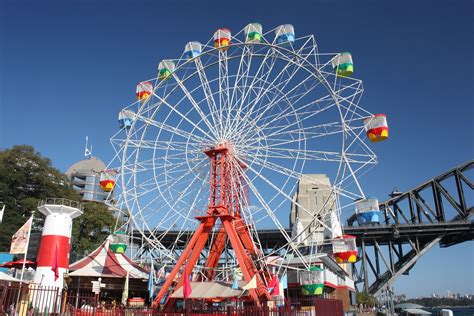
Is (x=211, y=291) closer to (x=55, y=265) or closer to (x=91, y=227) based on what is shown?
(x=55, y=265)

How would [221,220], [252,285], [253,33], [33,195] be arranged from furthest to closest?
[33,195] → [253,33] → [221,220] → [252,285]

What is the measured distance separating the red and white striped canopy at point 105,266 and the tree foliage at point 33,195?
13.9 m

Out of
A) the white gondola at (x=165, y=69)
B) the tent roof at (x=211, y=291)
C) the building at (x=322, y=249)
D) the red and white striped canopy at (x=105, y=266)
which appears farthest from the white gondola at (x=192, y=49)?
the tent roof at (x=211, y=291)

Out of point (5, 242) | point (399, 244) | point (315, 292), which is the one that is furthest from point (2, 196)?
point (399, 244)

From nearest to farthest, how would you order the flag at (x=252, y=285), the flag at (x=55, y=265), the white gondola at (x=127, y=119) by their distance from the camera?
the flag at (x=252, y=285) → the flag at (x=55, y=265) → the white gondola at (x=127, y=119)

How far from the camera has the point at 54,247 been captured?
29.7 meters

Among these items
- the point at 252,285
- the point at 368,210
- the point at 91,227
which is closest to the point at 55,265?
the point at 252,285

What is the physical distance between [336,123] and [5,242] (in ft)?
141

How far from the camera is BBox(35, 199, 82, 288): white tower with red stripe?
29.0 meters

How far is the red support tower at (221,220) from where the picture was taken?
3002 cm

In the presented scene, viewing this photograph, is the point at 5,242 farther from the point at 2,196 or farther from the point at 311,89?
the point at 311,89

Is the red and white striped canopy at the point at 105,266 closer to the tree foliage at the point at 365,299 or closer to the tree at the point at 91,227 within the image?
the tree at the point at 91,227

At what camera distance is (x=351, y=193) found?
26484mm

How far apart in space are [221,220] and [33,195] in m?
37.6
